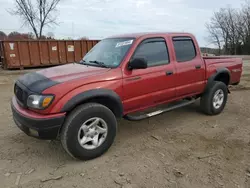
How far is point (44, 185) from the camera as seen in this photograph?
282 centimetres

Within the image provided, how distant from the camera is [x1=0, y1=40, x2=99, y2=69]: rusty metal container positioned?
1412cm

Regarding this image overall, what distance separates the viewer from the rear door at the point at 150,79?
369cm

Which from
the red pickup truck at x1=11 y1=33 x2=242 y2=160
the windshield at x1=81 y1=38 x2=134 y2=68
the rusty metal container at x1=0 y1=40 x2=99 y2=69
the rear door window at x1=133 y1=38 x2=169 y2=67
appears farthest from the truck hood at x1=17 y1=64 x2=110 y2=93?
the rusty metal container at x1=0 y1=40 x2=99 y2=69

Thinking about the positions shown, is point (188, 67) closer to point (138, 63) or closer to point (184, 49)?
point (184, 49)

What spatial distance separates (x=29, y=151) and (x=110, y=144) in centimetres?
131

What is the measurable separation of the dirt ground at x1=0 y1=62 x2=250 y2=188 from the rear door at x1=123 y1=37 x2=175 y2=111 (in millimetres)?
715

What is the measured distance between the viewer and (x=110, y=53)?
3996 millimetres

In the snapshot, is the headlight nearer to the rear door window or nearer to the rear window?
the rear door window

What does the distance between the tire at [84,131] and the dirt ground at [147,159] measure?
0.51ft

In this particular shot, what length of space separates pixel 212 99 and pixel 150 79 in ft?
6.55

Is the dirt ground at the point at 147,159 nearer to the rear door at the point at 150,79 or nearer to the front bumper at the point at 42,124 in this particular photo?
the front bumper at the point at 42,124

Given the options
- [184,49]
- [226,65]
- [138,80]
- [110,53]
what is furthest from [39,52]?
[138,80]

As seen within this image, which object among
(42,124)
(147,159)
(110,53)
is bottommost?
(147,159)

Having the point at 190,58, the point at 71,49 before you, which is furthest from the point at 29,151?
the point at 71,49
